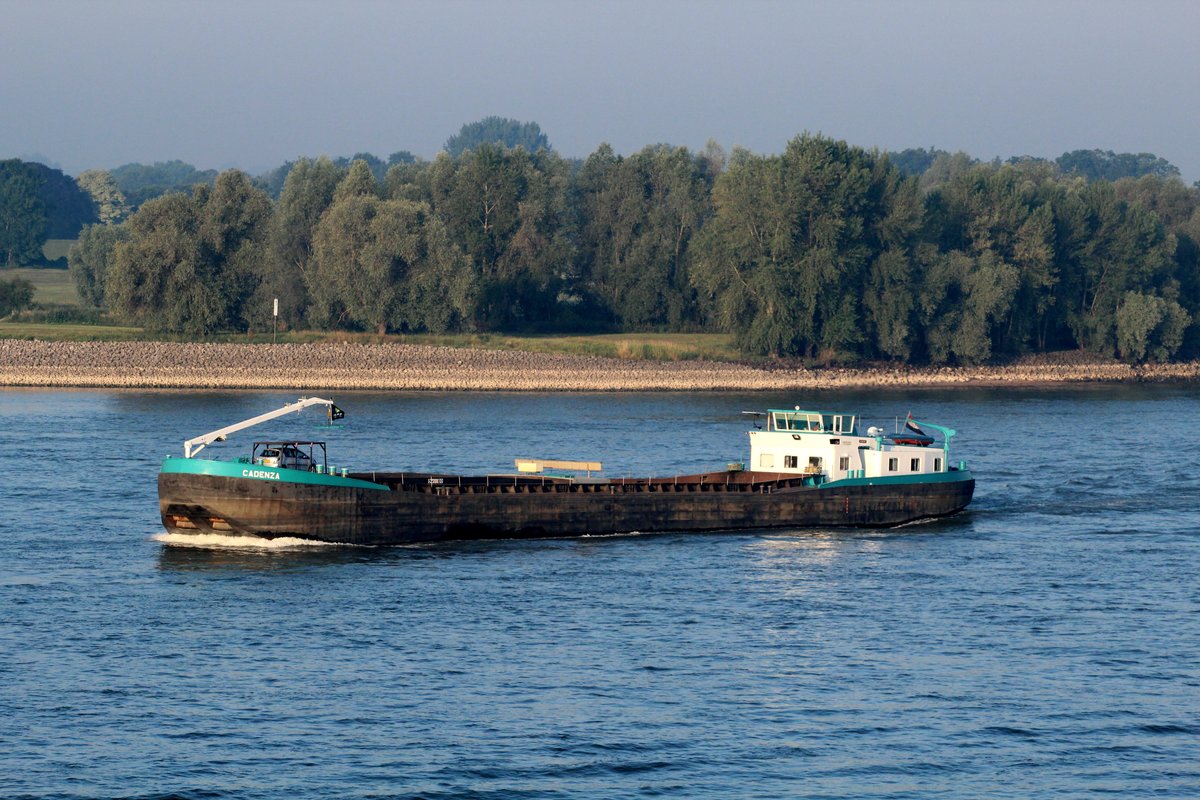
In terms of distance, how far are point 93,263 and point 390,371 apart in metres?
56.0

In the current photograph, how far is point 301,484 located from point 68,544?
9636mm

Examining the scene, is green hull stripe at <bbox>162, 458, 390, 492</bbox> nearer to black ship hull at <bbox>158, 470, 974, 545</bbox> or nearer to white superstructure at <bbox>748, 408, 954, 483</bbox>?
black ship hull at <bbox>158, 470, 974, 545</bbox>

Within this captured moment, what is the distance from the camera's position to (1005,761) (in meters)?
38.5

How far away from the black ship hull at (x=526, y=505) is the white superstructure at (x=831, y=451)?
1.11m

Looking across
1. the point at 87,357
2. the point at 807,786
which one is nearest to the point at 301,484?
the point at 807,786

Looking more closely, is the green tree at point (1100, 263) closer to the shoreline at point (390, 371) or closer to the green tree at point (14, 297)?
the shoreline at point (390, 371)

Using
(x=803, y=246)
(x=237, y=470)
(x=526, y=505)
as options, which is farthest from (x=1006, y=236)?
(x=237, y=470)

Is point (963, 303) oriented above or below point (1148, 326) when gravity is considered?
above

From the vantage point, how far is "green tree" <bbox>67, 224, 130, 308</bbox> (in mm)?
175875

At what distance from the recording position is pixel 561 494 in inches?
2542

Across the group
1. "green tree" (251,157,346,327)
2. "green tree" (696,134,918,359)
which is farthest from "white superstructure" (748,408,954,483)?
"green tree" (251,157,346,327)

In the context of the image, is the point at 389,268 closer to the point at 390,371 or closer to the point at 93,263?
the point at 390,371

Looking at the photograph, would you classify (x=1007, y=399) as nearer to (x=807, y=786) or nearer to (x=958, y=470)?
(x=958, y=470)

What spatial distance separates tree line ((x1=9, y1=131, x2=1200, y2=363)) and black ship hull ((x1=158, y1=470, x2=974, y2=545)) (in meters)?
84.0
